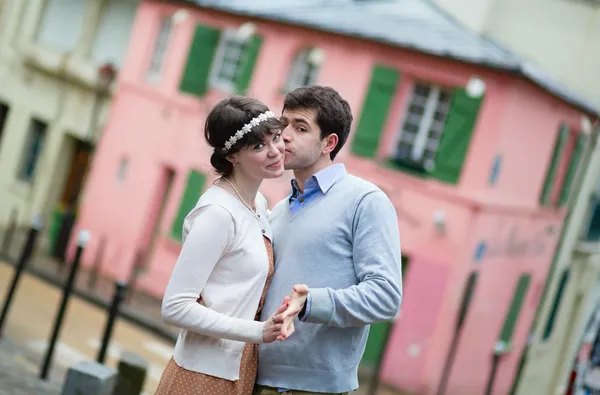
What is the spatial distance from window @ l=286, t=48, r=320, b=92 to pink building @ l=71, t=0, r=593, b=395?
26 millimetres

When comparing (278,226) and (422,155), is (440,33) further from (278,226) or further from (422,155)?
(278,226)

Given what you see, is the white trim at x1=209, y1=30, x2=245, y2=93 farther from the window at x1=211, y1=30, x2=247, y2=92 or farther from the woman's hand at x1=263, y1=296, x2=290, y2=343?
the woman's hand at x1=263, y1=296, x2=290, y2=343

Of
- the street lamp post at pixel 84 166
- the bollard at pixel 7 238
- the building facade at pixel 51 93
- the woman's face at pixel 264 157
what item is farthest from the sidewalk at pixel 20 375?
the building facade at pixel 51 93

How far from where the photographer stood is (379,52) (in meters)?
16.0

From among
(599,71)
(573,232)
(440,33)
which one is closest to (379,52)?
(440,33)

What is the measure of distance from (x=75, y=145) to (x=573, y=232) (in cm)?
1123

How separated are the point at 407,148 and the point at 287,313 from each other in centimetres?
1313

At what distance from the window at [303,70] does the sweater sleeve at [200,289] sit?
14.0 meters

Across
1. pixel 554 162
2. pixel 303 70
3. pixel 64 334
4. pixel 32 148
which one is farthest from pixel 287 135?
pixel 32 148

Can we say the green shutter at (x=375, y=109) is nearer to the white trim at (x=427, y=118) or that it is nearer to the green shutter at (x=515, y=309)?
the white trim at (x=427, y=118)

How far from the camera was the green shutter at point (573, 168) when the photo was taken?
18.6 m

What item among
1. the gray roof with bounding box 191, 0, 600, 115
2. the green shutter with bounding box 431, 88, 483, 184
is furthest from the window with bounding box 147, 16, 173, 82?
the green shutter with bounding box 431, 88, 483, 184

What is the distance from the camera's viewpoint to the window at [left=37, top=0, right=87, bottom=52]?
2122 centimetres

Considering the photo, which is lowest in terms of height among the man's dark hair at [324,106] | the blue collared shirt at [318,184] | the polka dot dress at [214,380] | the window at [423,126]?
the polka dot dress at [214,380]
